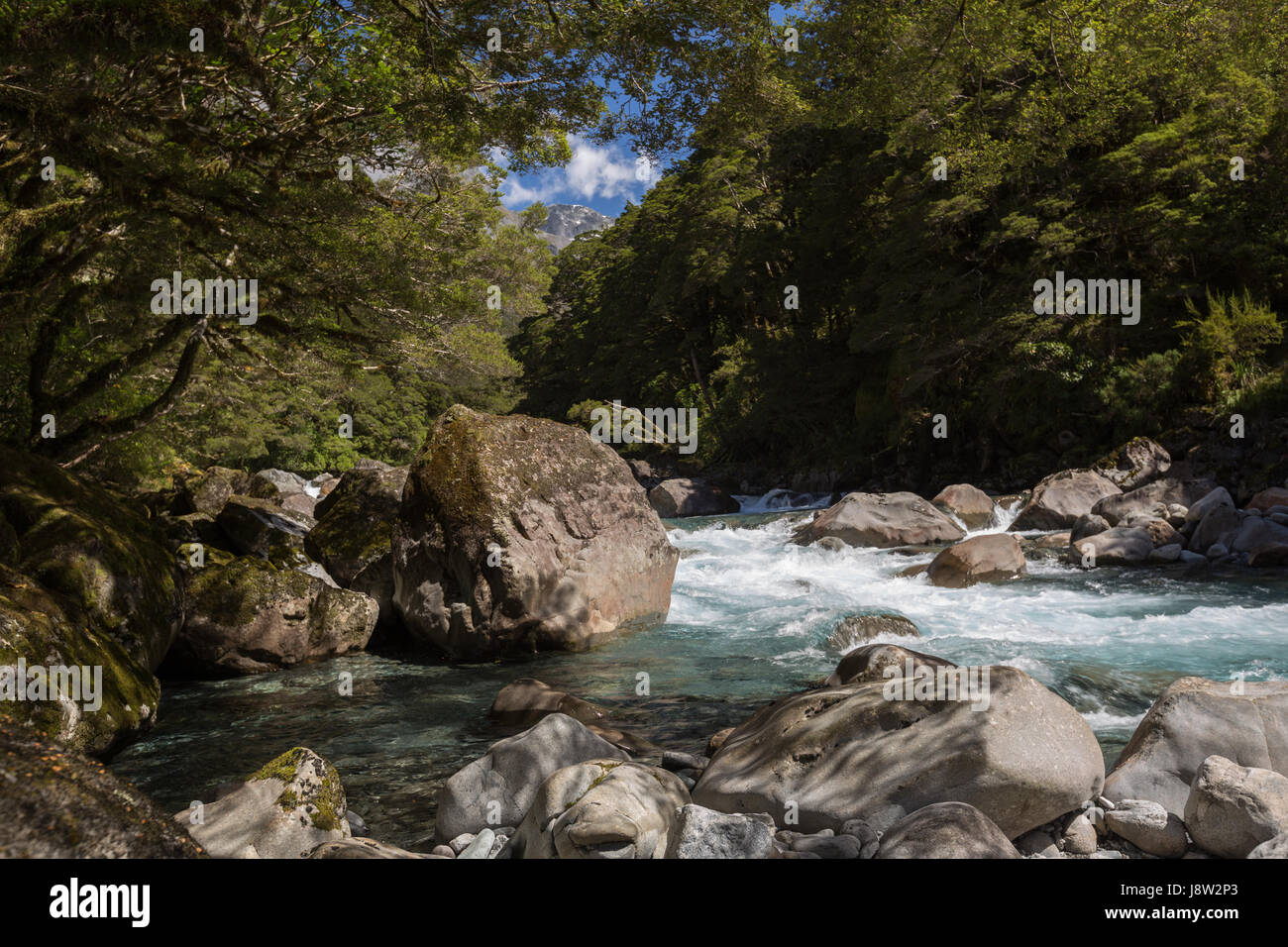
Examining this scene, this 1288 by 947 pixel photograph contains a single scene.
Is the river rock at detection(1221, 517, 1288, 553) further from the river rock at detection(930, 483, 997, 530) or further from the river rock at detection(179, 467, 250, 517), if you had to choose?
the river rock at detection(179, 467, 250, 517)

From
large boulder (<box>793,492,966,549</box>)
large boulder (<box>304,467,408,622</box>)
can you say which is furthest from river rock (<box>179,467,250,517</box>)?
large boulder (<box>793,492,966,549</box>)

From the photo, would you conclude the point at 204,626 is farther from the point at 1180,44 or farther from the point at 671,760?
the point at 1180,44

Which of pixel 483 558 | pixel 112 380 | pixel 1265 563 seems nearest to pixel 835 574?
pixel 1265 563

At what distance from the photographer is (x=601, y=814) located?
3496 millimetres

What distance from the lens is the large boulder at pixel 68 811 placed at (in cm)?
207

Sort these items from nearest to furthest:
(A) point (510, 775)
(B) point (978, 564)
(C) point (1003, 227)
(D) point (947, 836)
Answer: (D) point (947, 836) < (A) point (510, 775) < (B) point (978, 564) < (C) point (1003, 227)

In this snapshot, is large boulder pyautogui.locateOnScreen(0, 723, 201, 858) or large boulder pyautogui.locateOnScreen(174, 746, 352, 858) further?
large boulder pyautogui.locateOnScreen(174, 746, 352, 858)

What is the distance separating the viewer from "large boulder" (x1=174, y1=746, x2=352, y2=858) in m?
3.78

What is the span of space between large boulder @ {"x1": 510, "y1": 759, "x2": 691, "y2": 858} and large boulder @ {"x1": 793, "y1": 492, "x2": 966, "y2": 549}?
12260 millimetres

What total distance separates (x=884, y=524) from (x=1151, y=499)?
4584 millimetres

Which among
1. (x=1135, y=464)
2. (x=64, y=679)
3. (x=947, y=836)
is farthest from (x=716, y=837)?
(x=1135, y=464)

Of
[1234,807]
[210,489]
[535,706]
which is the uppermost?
[210,489]

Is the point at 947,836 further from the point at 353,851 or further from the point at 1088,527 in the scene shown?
the point at 1088,527

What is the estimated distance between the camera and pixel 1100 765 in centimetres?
399
